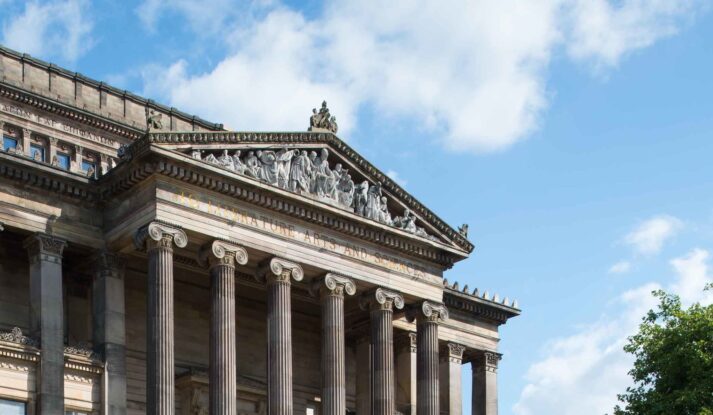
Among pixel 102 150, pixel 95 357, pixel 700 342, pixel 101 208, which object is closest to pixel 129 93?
pixel 102 150

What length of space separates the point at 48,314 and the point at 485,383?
26.0 metres

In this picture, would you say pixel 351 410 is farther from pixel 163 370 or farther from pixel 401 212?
pixel 163 370

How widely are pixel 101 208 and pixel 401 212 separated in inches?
566

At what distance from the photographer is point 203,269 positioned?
2391 inches

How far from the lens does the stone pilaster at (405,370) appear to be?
66.7 metres

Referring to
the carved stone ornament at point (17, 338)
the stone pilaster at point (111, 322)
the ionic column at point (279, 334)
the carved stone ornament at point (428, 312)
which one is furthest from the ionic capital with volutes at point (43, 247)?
the carved stone ornament at point (428, 312)

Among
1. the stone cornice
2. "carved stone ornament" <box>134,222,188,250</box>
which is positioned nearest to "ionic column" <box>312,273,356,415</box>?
"carved stone ornament" <box>134,222,188,250</box>

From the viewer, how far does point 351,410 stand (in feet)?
217

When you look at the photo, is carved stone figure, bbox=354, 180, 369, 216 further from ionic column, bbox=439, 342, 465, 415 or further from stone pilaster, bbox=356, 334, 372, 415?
ionic column, bbox=439, 342, 465, 415

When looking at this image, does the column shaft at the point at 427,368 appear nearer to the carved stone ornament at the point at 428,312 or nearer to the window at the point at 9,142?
the carved stone ornament at the point at 428,312

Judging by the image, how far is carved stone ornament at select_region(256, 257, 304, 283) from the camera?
57.1 metres

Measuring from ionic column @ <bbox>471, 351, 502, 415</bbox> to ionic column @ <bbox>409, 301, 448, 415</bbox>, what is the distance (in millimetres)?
8456

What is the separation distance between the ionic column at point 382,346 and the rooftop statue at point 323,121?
7597 millimetres

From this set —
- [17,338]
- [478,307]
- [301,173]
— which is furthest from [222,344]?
[478,307]
